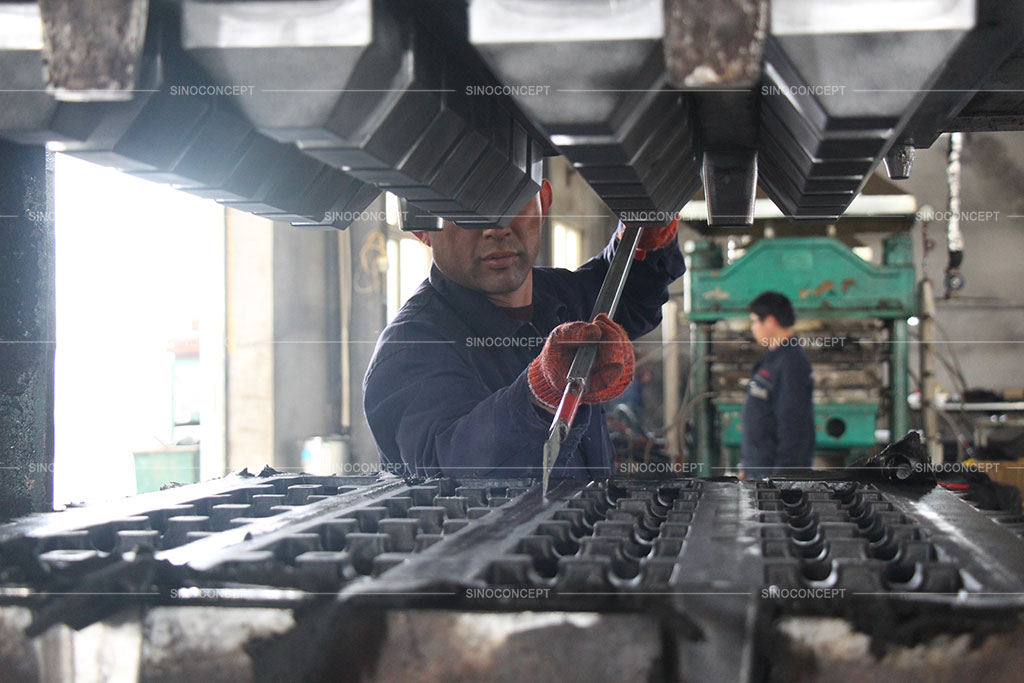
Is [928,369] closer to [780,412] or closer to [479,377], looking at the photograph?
[780,412]

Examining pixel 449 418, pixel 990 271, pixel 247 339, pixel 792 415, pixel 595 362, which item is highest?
pixel 990 271

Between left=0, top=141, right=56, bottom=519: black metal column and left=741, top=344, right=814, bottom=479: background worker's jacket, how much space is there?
10.5 feet

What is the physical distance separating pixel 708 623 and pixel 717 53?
43cm

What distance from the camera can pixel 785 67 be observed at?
0.72 m

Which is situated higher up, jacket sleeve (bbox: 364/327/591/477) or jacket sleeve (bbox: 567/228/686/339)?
jacket sleeve (bbox: 567/228/686/339)

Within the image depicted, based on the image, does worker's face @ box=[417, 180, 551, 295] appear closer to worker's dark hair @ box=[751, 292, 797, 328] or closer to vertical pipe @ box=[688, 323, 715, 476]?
worker's dark hair @ box=[751, 292, 797, 328]

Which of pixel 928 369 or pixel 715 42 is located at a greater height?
pixel 715 42

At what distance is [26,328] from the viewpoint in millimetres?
1221

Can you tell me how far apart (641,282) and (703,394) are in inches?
86.8

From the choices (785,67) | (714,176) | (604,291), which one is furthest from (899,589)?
(604,291)

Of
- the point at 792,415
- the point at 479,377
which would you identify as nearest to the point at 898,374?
the point at 792,415

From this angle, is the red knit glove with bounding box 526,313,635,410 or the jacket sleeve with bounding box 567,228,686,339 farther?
the jacket sleeve with bounding box 567,228,686,339

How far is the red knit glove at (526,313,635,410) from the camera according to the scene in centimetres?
162

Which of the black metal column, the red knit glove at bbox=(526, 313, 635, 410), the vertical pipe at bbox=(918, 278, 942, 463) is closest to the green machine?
the vertical pipe at bbox=(918, 278, 942, 463)
